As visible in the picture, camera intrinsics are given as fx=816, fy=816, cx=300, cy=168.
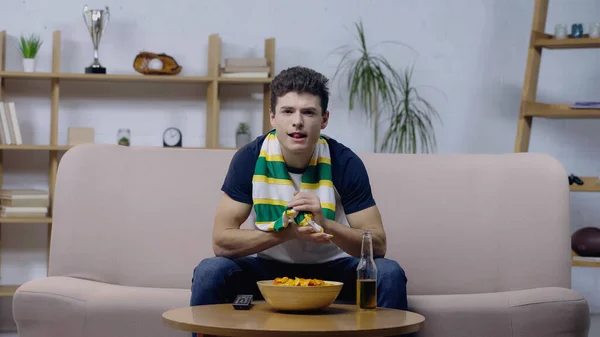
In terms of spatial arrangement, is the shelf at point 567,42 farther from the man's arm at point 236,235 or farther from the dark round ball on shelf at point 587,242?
the man's arm at point 236,235

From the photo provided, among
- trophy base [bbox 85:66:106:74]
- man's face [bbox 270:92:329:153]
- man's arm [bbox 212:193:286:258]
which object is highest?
trophy base [bbox 85:66:106:74]

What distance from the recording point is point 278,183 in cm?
244

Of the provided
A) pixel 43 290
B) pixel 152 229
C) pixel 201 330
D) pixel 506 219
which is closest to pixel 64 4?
pixel 152 229

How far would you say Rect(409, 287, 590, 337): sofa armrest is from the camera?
248 centimetres

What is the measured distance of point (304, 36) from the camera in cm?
478

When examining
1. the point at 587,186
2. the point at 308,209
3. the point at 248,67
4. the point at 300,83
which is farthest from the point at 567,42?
the point at 308,209

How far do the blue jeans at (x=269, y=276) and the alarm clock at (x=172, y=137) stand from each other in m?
2.21

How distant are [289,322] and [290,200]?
2.15 feet

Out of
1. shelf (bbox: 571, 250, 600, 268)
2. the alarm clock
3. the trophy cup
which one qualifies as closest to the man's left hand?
shelf (bbox: 571, 250, 600, 268)

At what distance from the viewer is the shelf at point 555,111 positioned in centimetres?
415

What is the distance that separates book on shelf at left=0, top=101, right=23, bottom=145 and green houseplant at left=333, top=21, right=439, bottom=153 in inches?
70.8

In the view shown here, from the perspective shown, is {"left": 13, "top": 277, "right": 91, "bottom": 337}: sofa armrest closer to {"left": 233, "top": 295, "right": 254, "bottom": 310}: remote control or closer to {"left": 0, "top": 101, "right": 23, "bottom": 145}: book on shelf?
{"left": 233, "top": 295, "right": 254, "bottom": 310}: remote control

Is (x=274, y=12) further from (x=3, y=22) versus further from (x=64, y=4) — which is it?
(x=3, y=22)

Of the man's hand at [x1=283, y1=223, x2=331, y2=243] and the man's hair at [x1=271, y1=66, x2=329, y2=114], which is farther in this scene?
the man's hair at [x1=271, y1=66, x2=329, y2=114]
